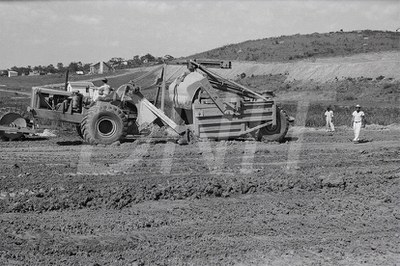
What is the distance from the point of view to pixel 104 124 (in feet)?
53.9

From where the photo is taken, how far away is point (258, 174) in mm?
12383

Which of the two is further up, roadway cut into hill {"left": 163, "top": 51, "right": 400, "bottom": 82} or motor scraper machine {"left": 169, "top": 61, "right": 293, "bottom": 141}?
roadway cut into hill {"left": 163, "top": 51, "right": 400, "bottom": 82}

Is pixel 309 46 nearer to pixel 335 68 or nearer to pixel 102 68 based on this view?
pixel 335 68

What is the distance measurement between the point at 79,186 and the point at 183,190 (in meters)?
1.83

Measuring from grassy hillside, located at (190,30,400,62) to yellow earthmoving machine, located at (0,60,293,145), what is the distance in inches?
2301

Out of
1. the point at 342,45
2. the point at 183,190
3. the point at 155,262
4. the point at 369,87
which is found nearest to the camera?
the point at 155,262

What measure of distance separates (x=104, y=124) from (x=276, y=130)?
4.99 m

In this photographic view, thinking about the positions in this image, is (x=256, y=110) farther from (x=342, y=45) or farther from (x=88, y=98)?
(x=342, y=45)

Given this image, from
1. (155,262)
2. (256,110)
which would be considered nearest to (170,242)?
(155,262)

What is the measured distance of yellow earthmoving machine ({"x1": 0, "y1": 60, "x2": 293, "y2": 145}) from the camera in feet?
53.7

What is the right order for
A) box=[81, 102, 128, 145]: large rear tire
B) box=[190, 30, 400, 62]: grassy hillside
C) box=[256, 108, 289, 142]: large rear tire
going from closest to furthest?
box=[81, 102, 128, 145]: large rear tire, box=[256, 108, 289, 142]: large rear tire, box=[190, 30, 400, 62]: grassy hillside

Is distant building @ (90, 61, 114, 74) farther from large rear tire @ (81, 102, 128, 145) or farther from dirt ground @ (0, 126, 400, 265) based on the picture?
dirt ground @ (0, 126, 400, 265)

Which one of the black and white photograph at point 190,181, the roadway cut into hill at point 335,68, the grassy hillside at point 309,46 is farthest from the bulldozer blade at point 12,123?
the grassy hillside at point 309,46

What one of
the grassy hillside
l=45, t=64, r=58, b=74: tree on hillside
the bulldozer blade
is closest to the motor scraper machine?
the bulldozer blade
